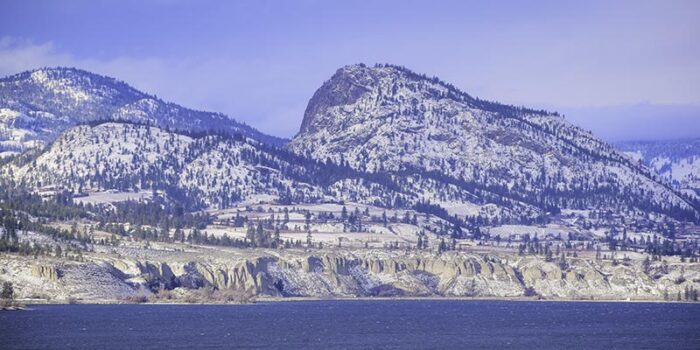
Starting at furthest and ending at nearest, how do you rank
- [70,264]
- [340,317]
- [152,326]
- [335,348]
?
[70,264] < [340,317] < [152,326] < [335,348]

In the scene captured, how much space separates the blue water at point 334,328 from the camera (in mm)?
131625

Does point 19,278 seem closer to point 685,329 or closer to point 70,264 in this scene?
point 70,264

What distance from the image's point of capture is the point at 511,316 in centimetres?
18400

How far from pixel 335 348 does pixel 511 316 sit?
6025 centimetres

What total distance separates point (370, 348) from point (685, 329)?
44822 millimetres

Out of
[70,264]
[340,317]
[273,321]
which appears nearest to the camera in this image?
[273,321]

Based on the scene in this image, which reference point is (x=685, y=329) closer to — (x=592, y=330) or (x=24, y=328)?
(x=592, y=330)

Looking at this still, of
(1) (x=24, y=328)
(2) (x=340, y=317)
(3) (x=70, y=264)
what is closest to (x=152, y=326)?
(1) (x=24, y=328)

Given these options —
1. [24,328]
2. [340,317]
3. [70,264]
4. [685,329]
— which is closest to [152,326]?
[24,328]

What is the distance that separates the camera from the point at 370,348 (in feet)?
421

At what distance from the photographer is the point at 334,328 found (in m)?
154

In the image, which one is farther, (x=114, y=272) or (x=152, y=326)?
(x=114, y=272)

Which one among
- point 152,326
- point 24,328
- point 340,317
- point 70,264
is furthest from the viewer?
point 70,264

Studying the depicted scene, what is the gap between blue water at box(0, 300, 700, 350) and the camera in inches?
5182
